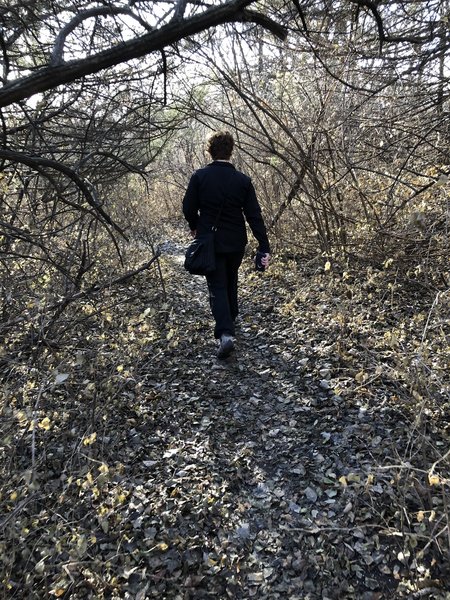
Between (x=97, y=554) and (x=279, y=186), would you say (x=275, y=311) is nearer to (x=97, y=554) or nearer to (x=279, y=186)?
(x=279, y=186)

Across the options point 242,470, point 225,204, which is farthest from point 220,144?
point 242,470

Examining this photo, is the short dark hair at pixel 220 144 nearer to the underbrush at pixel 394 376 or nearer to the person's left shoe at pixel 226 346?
the person's left shoe at pixel 226 346

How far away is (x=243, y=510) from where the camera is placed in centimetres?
282

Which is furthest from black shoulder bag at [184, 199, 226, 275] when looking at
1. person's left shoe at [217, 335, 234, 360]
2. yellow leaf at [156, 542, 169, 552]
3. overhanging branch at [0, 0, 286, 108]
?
yellow leaf at [156, 542, 169, 552]

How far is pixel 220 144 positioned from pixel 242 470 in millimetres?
3050

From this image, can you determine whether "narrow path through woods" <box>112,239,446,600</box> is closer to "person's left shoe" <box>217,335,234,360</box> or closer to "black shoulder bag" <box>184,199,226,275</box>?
"person's left shoe" <box>217,335,234,360</box>

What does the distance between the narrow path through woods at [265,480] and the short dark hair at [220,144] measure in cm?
206

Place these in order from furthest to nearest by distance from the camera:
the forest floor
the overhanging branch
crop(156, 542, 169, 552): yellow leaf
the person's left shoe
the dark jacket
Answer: the person's left shoe → the dark jacket → crop(156, 542, 169, 552): yellow leaf → the forest floor → the overhanging branch

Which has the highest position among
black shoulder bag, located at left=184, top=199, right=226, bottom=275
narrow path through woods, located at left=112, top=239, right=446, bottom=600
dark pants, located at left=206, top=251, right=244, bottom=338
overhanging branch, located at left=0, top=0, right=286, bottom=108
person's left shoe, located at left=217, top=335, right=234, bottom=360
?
overhanging branch, located at left=0, top=0, right=286, bottom=108

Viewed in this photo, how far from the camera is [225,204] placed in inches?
174

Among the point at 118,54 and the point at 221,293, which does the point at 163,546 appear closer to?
the point at 221,293

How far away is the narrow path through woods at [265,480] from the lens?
7.79ft

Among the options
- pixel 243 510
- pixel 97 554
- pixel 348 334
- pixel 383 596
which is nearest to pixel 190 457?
pixel 243 510

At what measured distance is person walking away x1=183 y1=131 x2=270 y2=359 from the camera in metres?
4.40
